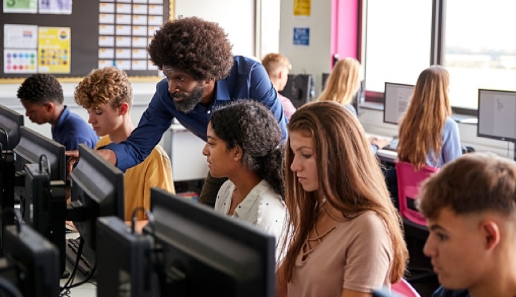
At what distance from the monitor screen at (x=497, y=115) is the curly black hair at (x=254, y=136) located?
8.64 feet

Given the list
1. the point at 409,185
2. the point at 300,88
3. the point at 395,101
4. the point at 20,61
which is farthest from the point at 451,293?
the point at 20,61

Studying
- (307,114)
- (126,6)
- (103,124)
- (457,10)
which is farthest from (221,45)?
(126,6)

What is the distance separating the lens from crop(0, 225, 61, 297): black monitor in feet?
3.77

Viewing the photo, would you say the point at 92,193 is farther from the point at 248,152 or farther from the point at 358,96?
the point at 358,96

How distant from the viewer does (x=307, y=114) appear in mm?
1882

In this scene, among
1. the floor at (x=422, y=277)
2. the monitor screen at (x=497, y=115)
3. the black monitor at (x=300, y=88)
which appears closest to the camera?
the floor at (x=422, y=277)

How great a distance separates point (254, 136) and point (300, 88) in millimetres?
3799

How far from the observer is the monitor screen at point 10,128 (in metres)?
2.30

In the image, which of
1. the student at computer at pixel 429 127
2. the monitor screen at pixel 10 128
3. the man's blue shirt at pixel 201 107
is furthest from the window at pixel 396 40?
the monitor screen at pixel 10 128

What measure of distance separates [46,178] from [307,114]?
0.63m

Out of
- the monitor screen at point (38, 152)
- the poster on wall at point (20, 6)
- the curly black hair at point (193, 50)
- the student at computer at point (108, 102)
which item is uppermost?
the poster on wall at point (20, 6)

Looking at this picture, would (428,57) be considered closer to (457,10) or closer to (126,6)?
(457,10)

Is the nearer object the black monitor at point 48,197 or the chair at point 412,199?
the black monitor at point 48,197

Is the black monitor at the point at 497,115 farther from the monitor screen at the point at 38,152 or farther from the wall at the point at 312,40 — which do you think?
the monitor screen at the point at 38,152
